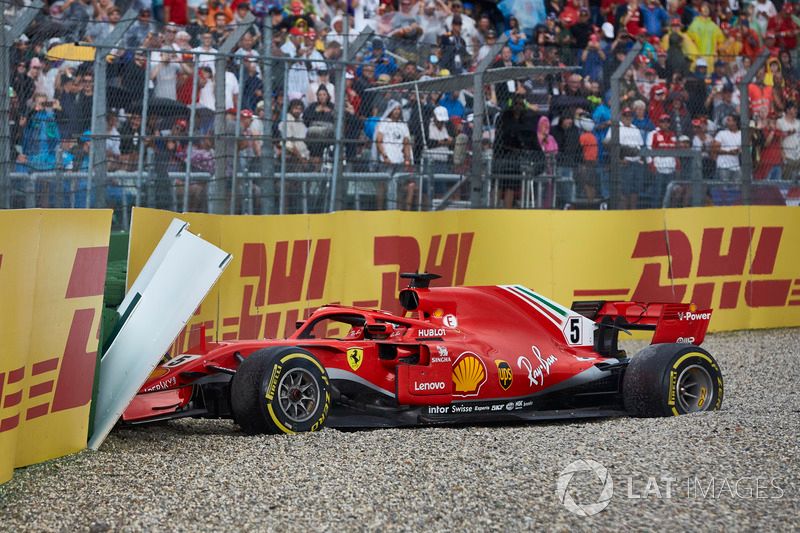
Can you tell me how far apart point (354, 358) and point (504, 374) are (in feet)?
3.61

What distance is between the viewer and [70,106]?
9.32 m

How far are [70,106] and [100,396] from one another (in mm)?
3664

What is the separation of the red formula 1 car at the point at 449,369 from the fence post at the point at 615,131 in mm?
4622

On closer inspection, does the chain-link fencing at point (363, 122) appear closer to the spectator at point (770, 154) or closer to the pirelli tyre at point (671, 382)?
the spectator at point (770, 154)

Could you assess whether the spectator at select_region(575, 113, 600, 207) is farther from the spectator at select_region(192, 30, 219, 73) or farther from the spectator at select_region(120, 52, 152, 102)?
the spectator at select_region(120, 52, 152, 102)

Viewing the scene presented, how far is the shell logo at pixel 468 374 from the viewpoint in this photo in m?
7.59

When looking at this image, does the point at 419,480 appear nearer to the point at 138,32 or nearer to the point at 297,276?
the point at 297,276

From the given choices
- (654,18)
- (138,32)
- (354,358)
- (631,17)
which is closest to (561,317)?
(354,358)

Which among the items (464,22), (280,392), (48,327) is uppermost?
(464,22)

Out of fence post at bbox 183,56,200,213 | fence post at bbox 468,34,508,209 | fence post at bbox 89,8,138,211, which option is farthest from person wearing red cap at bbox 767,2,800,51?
fence post at bbox 89,8,138,211

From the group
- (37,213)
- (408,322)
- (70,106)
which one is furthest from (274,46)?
(37,213)

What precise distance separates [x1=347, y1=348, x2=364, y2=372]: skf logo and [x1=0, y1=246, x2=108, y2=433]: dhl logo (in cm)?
171

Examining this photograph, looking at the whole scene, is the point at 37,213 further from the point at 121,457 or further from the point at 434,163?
the point at 434,163

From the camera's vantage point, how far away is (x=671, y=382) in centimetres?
771
